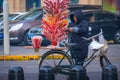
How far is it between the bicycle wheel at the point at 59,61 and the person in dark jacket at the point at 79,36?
0.33 metres

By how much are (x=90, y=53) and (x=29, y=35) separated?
10.3 metres

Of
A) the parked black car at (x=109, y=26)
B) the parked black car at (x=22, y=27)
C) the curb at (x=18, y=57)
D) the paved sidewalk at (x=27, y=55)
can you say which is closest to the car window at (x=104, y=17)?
the parked black car at (x=109, y=26)

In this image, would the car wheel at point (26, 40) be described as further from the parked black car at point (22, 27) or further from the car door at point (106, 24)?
the car door at point (106, 24)

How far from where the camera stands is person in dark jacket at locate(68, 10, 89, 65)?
10.7 m

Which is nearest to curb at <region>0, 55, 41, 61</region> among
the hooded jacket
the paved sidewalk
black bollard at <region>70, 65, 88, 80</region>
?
the paved sidewalk

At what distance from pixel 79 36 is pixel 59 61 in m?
0.78

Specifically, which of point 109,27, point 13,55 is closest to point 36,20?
point 109,27

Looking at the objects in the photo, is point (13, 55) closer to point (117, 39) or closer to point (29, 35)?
point (29, 35)

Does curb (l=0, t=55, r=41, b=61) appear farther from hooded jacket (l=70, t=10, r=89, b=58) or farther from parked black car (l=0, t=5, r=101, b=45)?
hooded jacket (l=70, t=10, r=89, b=58)

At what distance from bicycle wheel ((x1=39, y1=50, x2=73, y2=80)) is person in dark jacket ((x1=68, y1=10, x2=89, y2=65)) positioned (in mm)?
327

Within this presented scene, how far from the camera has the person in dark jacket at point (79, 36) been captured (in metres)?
10.7

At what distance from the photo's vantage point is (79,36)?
426 inches

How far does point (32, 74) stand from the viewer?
513 inches

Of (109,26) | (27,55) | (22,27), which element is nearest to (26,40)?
(22,27)
